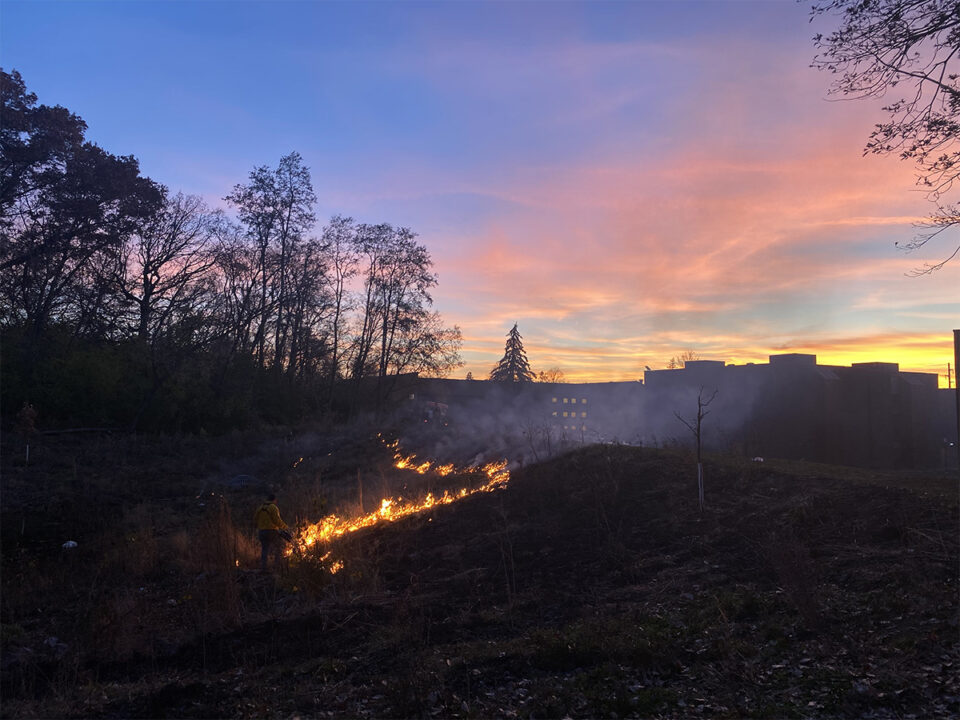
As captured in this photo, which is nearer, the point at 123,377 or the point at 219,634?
the point at 219,634

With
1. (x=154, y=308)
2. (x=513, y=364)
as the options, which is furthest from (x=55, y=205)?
(x=513, y=364)

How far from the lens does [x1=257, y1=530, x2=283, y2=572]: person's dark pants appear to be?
14594mm

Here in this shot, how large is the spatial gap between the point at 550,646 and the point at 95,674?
6136 millimetres

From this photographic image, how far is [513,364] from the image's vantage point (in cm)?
6788

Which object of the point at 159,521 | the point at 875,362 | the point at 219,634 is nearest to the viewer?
the point at 219,634

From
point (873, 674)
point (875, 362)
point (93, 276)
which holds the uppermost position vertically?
point (93, 276)

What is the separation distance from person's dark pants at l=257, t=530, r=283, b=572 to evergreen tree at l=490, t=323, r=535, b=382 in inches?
2070

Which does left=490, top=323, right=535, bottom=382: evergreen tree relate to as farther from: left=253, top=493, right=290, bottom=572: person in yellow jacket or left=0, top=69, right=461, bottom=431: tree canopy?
left=253, top=493, right=290, bottom=572: person in yellow jacket

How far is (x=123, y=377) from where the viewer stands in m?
33.2

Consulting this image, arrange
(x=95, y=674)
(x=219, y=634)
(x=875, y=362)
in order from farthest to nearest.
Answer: (x=875, y=362)
(x=219, y=634)
(x=95, y=674)

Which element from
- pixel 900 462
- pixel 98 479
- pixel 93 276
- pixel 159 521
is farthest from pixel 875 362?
pixel 93 276

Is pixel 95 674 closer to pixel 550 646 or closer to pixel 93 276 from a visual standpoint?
pixel 550 646

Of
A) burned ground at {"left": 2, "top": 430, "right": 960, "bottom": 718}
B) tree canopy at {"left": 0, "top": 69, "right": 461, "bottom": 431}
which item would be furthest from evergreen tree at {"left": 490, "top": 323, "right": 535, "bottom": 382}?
burned ground at {"left": 2, "top": 430, "right": 960, "bottom": 718}

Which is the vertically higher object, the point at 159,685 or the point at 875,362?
the point at 875,362
